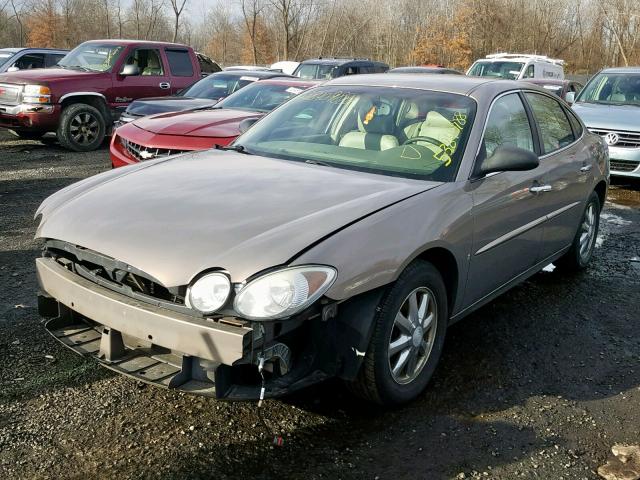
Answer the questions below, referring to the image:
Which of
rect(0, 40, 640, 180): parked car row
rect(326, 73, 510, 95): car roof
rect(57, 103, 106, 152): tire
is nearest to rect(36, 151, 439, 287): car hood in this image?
rect(326, 73, 510, 95): car roof

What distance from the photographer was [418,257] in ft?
10.7

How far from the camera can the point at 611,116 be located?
9773 millimetres

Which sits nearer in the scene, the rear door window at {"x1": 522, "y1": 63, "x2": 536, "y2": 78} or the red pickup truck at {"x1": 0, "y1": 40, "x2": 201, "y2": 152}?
the red pickup truck at {"x1": 0, "y1": 40, "x2": 201, "y2": 152}

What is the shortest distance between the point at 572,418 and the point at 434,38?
40131 millimetres

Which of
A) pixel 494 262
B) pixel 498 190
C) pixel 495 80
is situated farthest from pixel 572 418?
pixel 495 80

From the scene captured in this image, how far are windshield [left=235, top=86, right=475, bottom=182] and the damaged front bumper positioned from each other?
142 cm

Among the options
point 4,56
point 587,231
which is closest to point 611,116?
point 587,231

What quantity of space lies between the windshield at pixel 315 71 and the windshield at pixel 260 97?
7.42 metres

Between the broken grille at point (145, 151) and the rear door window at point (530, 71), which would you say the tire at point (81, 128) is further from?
the rear door window at point (530, 71)

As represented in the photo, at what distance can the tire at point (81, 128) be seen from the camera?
11078 millimetres

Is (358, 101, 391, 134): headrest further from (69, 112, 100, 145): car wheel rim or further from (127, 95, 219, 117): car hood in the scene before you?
(69, 112, 100, 145): car wheel rim

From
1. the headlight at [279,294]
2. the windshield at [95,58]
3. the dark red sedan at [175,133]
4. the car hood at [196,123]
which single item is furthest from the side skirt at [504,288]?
the windshield at [95,58]

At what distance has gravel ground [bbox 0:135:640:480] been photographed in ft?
9.27

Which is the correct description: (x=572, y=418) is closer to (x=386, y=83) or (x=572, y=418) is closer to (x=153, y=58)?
(x=386, y=83)
